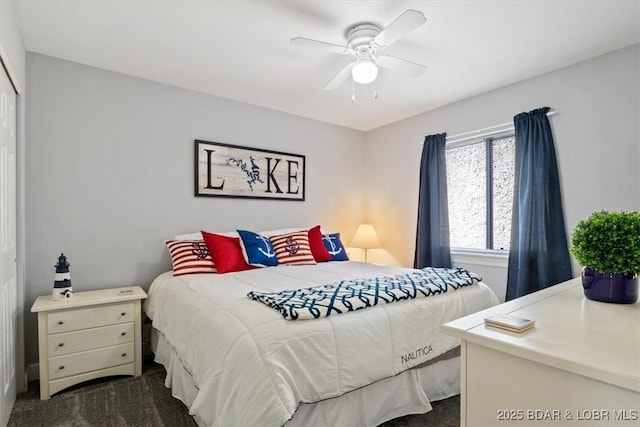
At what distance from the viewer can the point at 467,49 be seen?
239cm

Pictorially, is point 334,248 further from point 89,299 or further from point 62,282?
point 62,282

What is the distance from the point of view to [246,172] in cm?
347

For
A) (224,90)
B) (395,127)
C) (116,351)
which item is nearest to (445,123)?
(395,127)

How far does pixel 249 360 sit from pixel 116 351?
5.14ft

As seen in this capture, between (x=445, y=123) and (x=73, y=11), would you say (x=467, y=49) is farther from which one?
(x=73, y=11)

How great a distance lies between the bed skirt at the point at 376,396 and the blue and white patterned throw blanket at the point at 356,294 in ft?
1.31

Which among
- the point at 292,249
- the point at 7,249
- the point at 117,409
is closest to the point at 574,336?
the point at 117,409

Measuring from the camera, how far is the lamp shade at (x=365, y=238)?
13.7 ft

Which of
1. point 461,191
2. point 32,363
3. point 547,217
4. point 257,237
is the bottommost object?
point 32,363

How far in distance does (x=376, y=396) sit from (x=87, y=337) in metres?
1.94

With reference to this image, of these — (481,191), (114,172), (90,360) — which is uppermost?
(114,172)

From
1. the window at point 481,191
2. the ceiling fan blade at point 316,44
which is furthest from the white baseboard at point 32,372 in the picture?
the window at point 481,191

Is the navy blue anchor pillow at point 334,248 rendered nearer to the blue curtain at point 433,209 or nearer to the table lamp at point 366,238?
the table lamp at point 366,238

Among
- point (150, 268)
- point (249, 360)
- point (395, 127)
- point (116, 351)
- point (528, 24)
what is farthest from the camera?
point (395, 127)
